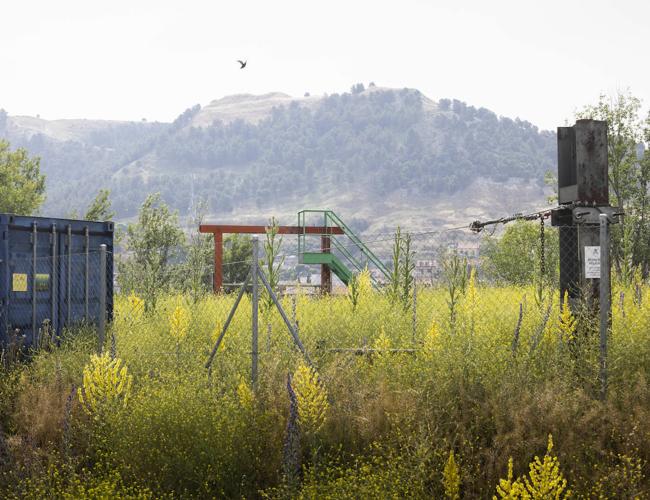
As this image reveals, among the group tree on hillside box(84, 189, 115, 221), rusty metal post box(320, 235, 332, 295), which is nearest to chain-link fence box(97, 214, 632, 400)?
rusty metal post box(320, 235, 332, 295)

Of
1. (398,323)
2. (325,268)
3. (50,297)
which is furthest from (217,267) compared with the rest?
(398,323)

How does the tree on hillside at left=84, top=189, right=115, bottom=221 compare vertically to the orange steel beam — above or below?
above

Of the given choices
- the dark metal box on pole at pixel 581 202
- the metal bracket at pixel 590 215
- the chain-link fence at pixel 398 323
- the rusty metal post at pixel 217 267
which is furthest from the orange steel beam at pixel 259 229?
the metal bracket at pixel 590 215

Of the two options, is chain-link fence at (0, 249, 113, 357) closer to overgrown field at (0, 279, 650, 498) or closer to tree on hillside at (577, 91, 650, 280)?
overgrown field at (0, 279, 650, 498)

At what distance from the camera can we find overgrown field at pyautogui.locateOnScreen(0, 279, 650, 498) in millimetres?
6078

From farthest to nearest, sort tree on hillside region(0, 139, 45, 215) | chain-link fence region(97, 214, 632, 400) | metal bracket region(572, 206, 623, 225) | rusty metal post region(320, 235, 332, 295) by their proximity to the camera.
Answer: tree on hillside region(0, 139, 45, 215), rusty metal post region(320, 235, 332, 295), metal bracket region(572, 206, 623, 225), chain-link fence region(97, 214, 632, 400)

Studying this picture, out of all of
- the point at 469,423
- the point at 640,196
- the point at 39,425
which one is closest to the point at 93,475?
the point at 39,425

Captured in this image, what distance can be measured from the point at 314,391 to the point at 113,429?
77.3 inches

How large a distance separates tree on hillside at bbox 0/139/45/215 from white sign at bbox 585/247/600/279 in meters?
34.6

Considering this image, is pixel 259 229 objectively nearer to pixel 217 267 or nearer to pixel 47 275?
pixel 217 267

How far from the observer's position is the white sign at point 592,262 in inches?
336

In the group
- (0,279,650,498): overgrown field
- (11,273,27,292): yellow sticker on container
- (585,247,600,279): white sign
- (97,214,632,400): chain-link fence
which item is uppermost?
(585,247,600,279): white sign

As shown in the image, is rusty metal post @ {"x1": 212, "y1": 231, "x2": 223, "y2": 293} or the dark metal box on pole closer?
the dark metal box on pole

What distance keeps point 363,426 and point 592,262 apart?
3504 mm
